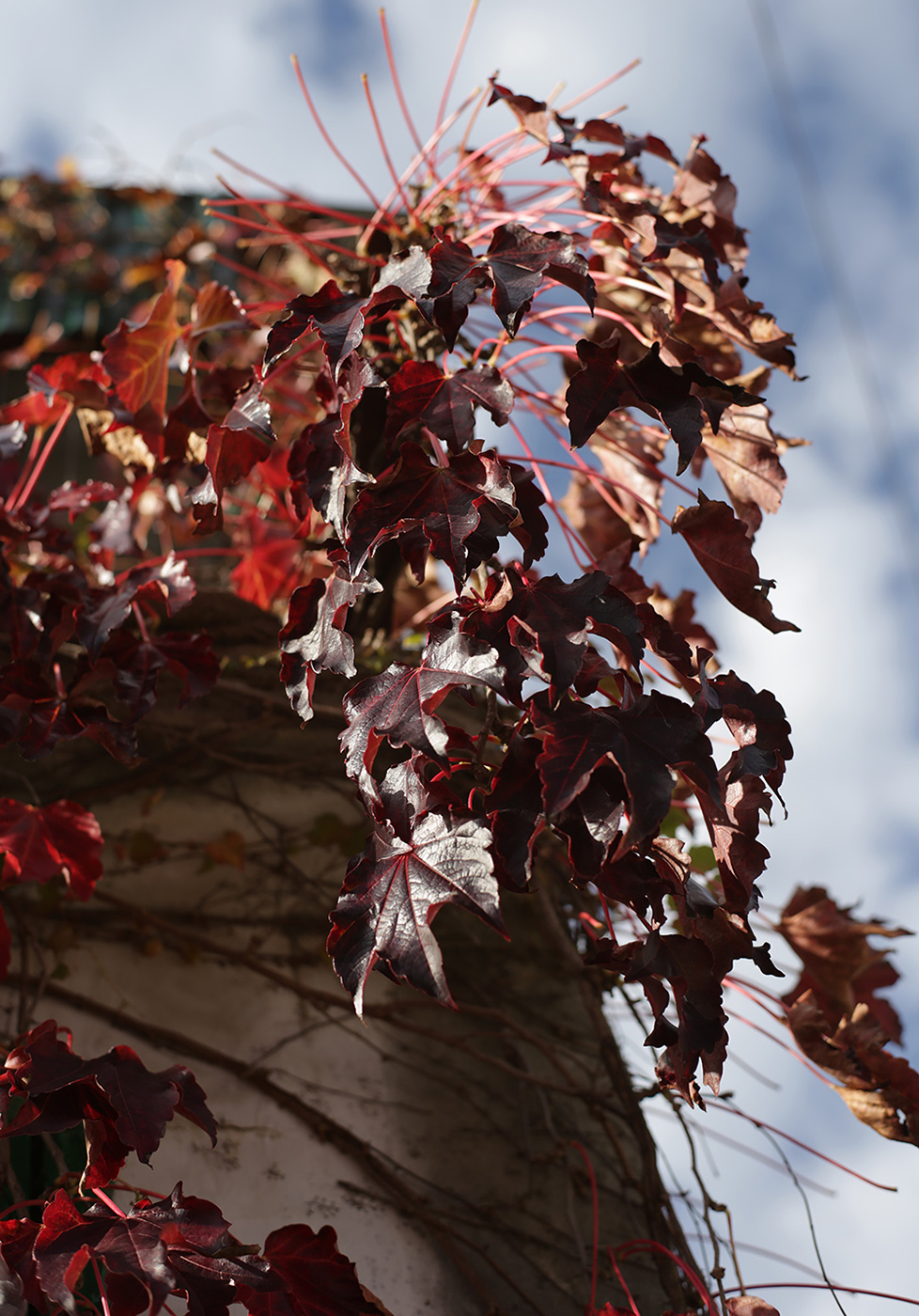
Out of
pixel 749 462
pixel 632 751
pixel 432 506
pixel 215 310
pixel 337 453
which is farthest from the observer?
pixel 215 310

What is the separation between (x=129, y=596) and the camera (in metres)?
1.32

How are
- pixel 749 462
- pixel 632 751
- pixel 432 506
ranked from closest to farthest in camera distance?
pixel 632 751 < pixel 432 506 < pixel 749 462

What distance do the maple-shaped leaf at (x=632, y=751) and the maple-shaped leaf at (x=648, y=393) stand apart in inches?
9.6

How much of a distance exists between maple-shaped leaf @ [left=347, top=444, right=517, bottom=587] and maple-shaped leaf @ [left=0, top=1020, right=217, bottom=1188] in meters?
0.56

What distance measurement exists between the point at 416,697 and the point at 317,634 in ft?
0.69

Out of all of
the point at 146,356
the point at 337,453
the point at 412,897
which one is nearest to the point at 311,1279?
the point at 412,897

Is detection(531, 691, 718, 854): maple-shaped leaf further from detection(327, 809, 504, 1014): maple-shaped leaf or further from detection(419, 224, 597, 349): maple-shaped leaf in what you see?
detection(419, 224, 597, 349): maple-shaped leaf

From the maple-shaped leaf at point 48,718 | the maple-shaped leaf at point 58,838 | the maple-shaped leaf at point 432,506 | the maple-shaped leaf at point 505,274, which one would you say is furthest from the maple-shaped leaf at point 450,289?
the maple-shaped leaf at point 58,838

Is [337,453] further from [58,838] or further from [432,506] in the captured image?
[58,838]

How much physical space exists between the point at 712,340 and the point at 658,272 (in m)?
0.18

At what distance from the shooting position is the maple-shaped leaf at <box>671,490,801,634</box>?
108 cm

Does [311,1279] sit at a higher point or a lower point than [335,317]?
lower

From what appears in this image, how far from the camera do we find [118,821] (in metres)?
1.85

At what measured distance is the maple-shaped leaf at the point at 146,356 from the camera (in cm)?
138
